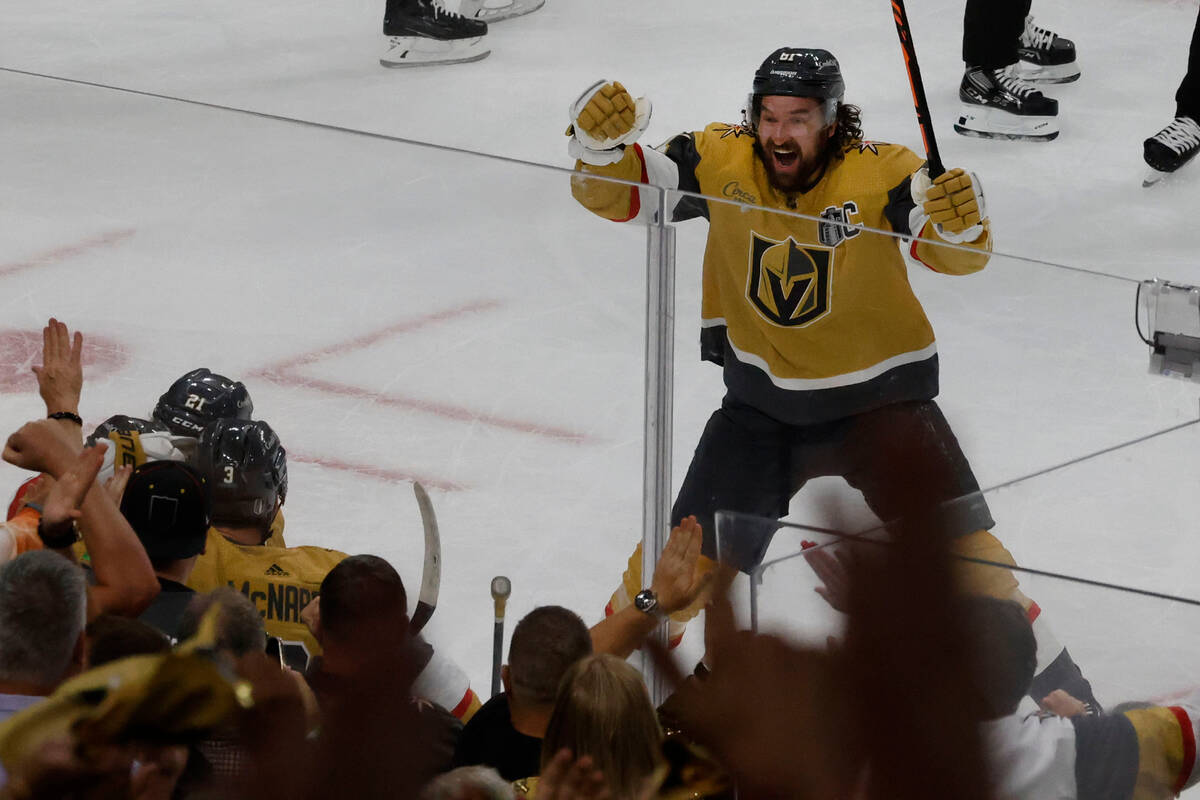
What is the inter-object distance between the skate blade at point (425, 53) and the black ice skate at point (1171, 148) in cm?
293

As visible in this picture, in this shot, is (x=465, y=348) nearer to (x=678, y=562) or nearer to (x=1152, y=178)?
(x=678, y=562)

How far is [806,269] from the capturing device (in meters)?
2.46

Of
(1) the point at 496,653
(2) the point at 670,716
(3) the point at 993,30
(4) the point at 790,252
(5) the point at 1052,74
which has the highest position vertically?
(2) the point at 670,716

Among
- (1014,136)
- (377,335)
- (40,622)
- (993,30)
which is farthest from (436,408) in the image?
(993,30)

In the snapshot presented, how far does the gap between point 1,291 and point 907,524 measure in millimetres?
3316

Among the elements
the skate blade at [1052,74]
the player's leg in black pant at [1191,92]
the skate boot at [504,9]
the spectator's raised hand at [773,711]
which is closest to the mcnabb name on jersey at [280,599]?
the spectator's raised hand at [773,711]

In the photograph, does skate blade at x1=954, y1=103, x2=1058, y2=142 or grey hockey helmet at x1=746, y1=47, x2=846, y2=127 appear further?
skate blade at x1=954, y1=103, x2=1058, y2=142

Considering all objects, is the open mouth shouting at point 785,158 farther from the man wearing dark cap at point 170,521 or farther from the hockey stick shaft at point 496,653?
the man wearing dark cap at point 170,521

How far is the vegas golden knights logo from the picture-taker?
239 centimetres

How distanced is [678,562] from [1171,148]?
12.1ft

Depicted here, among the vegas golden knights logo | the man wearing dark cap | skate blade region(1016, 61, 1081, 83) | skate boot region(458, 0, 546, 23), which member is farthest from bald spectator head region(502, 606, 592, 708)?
skate boot region(458, 0, 546, 23)

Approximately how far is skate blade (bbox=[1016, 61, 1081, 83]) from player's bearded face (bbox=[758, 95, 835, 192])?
3728 mm

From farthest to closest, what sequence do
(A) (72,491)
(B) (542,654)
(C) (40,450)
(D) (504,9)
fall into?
1. (D) (504,9)
2. (C) (40,450)
3. (A) (72,491)
4. (B) (542,654)

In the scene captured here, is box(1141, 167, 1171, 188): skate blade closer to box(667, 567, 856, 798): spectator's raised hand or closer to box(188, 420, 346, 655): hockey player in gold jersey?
box(188, 420, 346, 655): hockey player in gold jersey
